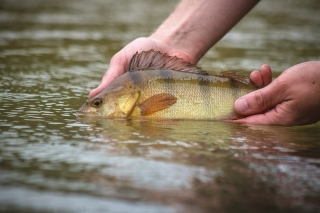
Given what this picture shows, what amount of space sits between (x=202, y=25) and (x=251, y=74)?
0.83 metres

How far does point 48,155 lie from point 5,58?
10.8 ft

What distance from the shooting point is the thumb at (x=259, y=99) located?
3473mm

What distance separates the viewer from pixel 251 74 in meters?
3.78

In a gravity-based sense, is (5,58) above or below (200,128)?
above

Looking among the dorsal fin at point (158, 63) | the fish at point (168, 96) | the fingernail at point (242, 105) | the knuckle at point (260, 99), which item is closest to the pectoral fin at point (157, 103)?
the fish at point (168, 96)

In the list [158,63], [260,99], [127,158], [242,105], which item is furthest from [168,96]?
[127,158]

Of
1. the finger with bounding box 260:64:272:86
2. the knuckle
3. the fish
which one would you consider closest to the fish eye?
the fish

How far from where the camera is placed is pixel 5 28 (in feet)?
25.2

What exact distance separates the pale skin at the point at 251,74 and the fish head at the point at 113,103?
0.69 feet

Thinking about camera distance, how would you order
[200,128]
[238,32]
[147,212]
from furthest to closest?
1. [238,32]
2. [200,128]
3. [147,212]

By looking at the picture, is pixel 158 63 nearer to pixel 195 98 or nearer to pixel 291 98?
pixel 195 98

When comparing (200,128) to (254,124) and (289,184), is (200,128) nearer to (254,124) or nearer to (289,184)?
(254,124)

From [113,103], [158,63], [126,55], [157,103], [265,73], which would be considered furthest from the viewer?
[126,55]

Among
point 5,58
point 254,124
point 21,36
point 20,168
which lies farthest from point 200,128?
point 21,36
